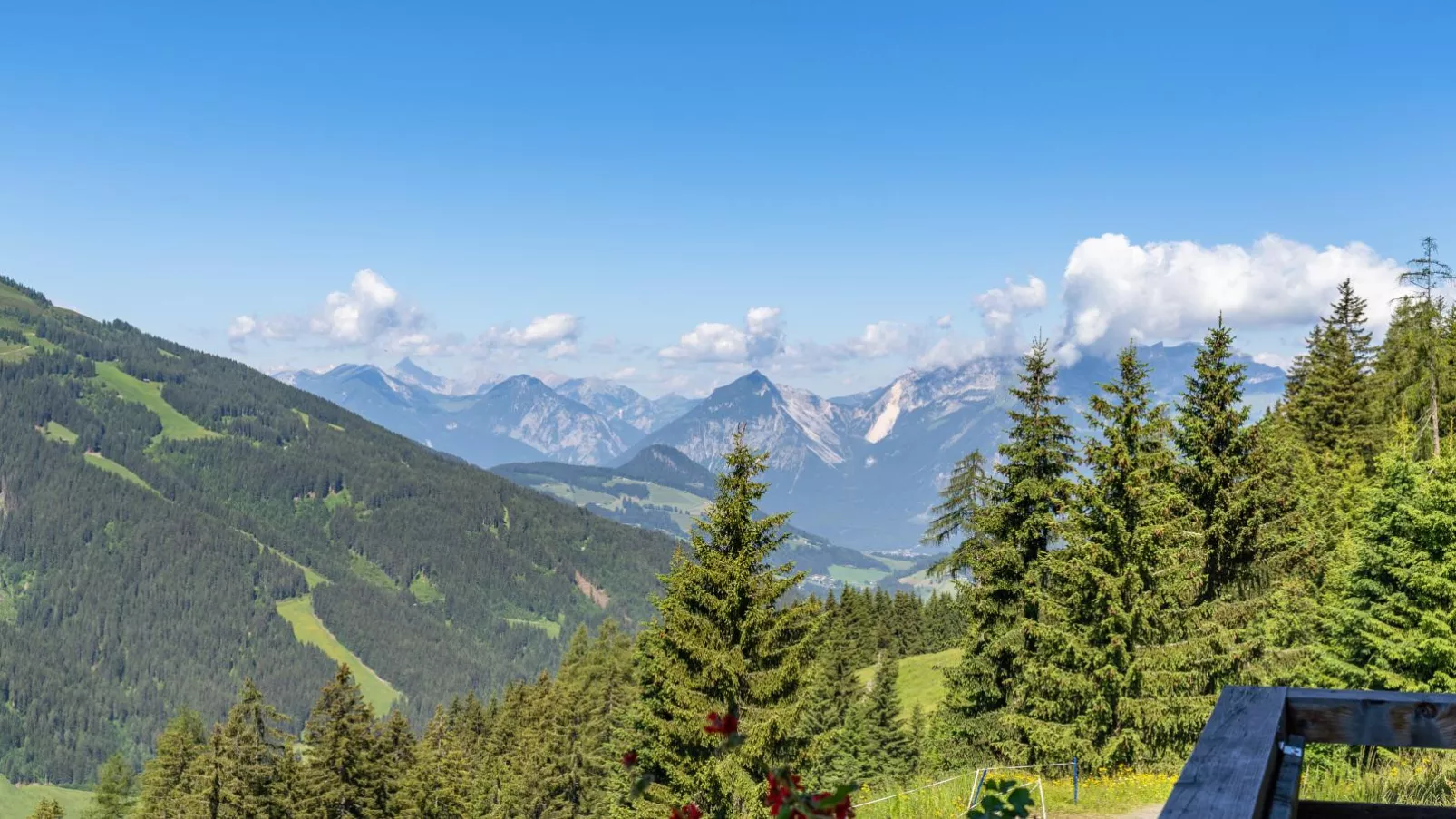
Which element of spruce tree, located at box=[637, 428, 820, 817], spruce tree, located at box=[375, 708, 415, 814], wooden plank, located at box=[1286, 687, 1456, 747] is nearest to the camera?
wooden plank, located at box=[1286, 687, 1456, 747]

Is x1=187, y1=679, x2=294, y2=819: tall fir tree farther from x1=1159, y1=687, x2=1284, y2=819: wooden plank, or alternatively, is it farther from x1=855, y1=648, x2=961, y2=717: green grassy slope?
x1=1159, y1=687, x2=1284, y2=819: wooden plank

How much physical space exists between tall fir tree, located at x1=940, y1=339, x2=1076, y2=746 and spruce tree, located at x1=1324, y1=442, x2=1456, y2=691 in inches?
283

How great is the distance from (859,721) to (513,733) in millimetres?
33485

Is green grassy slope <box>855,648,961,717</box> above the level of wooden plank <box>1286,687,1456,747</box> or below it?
below

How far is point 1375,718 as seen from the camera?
2.95 metres

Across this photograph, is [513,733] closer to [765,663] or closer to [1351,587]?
[765,663]

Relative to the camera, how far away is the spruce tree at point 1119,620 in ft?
69.7

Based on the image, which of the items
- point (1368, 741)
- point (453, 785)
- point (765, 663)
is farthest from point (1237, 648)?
point (453, 785)

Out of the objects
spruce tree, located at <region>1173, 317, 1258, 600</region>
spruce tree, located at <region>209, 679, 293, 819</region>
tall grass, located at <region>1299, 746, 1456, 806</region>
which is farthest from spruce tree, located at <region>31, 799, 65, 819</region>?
tall grass, located at <region>1299, 746, 1456, 806</region>

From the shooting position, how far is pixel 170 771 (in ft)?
186

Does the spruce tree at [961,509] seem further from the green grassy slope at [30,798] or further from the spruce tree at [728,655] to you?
the green grassy slope at [30,798]

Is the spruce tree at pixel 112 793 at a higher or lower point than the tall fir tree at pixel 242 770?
lower

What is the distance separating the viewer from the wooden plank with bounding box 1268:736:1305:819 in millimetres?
2307

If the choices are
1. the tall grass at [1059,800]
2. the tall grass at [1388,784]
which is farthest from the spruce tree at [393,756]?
the tall grass at [1388,784]
